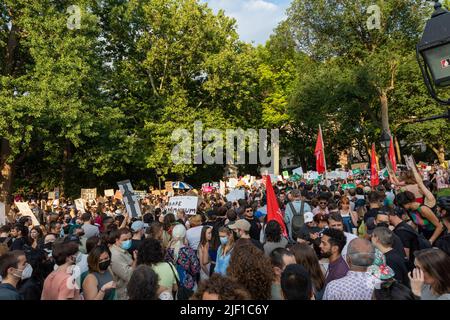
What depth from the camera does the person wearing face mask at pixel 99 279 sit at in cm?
428

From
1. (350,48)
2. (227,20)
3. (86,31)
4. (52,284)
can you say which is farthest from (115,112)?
(52,284)

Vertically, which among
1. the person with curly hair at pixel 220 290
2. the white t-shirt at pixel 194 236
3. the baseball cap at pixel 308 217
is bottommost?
the white t-shirt at pixel 194 236

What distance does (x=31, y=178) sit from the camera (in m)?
34.2

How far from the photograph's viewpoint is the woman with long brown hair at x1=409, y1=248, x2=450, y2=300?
3.21 metres

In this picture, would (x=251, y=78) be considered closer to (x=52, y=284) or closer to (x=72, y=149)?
(x=72, y=149)

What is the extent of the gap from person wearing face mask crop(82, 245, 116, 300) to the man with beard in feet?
7.32

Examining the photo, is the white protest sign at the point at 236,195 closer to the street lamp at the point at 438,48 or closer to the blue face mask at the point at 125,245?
the blue face mask at the point at 125,245

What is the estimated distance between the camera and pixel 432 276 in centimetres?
324

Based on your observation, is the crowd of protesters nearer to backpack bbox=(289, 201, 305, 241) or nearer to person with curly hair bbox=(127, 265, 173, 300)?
person with curly hair bbox=(127, 265, 173, 300)

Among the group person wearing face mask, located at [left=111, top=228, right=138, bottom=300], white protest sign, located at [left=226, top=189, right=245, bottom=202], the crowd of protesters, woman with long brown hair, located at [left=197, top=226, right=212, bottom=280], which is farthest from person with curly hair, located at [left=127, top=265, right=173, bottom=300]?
white protest sign, located at [left=226, top=189, right=245, bottom=202]

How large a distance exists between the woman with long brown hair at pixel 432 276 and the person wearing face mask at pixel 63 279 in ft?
9.88

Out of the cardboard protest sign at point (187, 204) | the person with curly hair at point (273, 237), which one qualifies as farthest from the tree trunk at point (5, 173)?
the person with curly hair at point (273, 237)

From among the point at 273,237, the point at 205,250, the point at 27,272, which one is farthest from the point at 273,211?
the point at 27,272

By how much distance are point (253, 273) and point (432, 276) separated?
4.53ft
